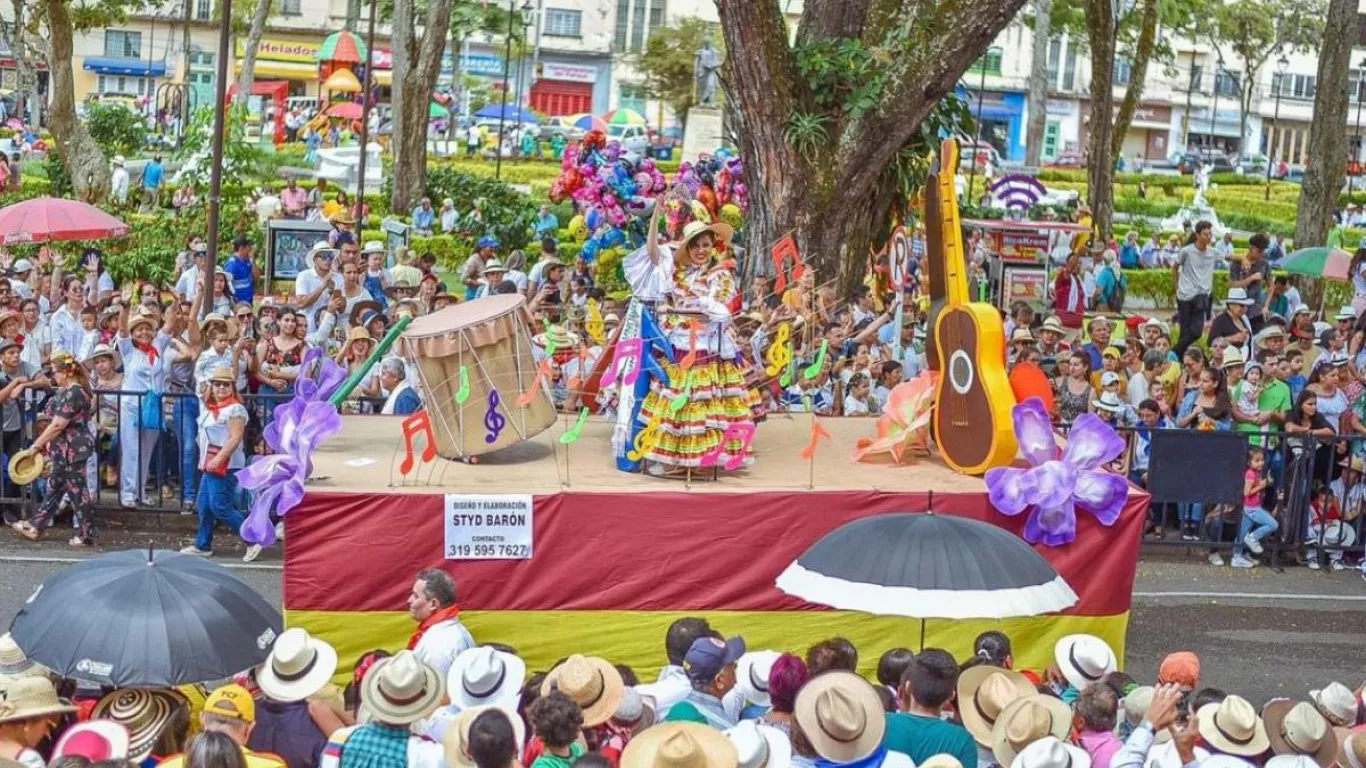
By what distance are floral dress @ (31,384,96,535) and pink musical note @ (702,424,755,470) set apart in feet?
15.8

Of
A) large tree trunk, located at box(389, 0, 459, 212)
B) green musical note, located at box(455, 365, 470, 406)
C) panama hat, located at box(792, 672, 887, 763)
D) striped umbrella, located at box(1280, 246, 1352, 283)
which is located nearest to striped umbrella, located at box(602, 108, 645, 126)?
large tree trunk, located at box(389, 0, 459, 212)

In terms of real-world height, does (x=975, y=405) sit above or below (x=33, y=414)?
above

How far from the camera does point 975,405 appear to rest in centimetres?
1138

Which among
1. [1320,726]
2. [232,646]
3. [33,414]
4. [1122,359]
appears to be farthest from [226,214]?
[1320,726]

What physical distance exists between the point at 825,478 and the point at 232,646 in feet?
14.5

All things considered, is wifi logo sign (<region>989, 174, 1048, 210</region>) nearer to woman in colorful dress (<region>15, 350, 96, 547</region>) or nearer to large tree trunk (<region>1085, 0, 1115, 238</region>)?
large tree trunk (<region>1085, 0, 1115, 238</region>)

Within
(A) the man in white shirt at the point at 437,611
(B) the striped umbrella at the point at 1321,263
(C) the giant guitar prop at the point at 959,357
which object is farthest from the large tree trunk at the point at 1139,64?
(A) the man in white shirt at the point at 437,611

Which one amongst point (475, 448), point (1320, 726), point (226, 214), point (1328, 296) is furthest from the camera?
point (1328, 296)

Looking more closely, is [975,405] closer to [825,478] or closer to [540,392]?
[825,478]

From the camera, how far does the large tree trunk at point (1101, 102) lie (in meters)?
29.2

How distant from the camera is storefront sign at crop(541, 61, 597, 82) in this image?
74938 millimetres

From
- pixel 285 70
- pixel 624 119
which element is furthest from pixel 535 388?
pixel 285 70

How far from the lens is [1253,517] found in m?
14.2

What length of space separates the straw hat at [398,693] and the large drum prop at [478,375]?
404 centimetres
